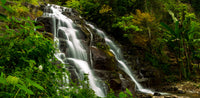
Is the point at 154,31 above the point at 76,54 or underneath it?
above

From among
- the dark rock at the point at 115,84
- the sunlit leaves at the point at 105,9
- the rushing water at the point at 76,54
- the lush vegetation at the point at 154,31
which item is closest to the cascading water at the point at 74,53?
the rushing water at the point at 76,54

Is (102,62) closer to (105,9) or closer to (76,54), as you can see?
(76,54)

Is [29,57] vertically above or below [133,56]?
above

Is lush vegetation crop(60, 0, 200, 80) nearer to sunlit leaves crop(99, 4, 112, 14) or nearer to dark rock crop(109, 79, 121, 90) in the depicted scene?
sunlit leaves crop(99, 4, 112, 14)

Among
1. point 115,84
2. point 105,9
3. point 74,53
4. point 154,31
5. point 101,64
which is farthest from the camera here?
point 105,9

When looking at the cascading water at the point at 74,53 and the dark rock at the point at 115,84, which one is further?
the dark rock at the point at 115,84

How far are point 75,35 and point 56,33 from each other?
1236mm

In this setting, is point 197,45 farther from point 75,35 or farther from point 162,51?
point 75,35

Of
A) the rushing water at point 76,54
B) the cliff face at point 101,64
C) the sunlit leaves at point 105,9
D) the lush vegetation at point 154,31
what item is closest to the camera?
the rushing water at point 76,54

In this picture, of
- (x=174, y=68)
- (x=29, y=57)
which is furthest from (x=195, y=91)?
(x=29, y=57)

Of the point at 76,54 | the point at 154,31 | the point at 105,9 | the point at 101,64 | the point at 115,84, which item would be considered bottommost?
the point at 115,84

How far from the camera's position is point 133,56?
12.6 metres

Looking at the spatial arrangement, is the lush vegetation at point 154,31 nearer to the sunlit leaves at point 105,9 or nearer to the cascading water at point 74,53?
the sunlit leaves at point 105,9

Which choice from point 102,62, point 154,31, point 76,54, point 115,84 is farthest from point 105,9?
point 115,84
